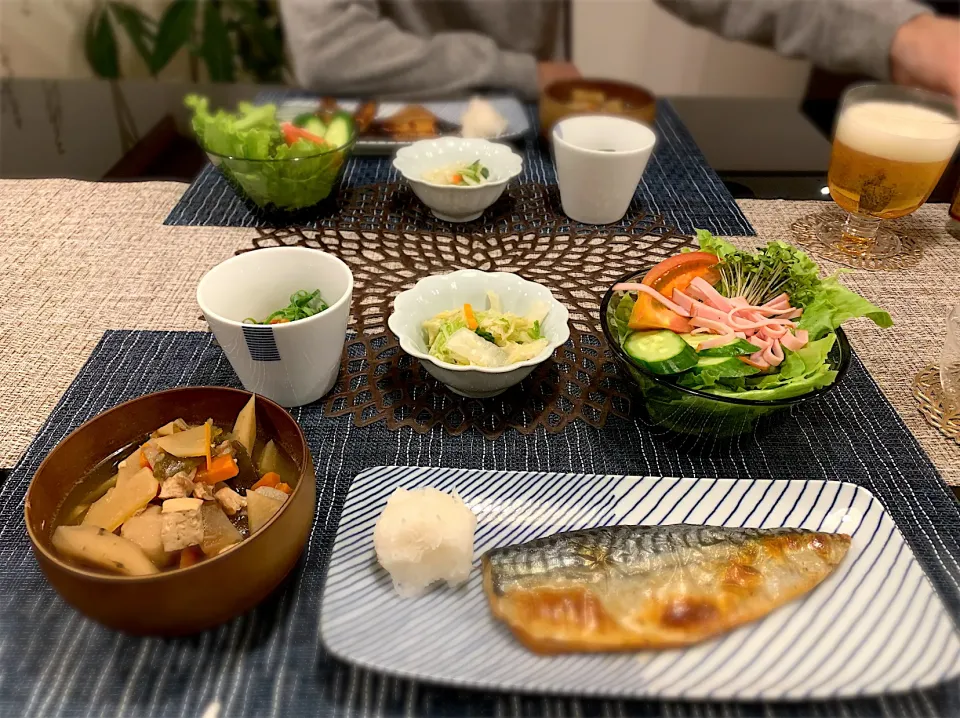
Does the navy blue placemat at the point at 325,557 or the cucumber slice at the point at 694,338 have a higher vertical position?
the cucumber slice at the point at 694,338

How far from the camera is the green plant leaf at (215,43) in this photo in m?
3.63

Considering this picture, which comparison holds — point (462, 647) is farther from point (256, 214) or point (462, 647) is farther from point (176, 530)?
point (256, 214)

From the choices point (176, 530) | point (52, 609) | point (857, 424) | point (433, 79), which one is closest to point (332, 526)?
point (176, 530)

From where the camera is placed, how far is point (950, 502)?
983 mm

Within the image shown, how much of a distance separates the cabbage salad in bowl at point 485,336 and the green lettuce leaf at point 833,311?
1.49 ft

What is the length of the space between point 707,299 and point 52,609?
1.07 metres

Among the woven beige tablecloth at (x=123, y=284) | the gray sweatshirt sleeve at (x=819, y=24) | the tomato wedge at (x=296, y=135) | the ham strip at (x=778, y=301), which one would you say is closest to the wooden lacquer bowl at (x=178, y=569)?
the woven beige tablecloth at (x=123, y=284)

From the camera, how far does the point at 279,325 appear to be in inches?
39.2

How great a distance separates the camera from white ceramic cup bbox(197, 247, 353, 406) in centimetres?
102

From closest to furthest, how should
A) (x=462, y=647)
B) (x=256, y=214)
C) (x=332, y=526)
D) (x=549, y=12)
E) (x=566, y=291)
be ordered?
1. (x=462, y=647)
2. (x=332, y=526)
3. (x=566, y=291)
4. (x=256, y=214)
5. (x=549, y=12)

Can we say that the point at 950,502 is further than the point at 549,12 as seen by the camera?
No

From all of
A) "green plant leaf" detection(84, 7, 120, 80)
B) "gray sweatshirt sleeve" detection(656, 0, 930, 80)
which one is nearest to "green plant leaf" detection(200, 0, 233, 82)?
"green plant leaf" detection(84, 7, 120, 80)

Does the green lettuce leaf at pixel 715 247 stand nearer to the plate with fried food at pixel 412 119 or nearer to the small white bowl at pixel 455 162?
the small white bowl at pixel 455 162

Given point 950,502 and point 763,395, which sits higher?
point 763,395
